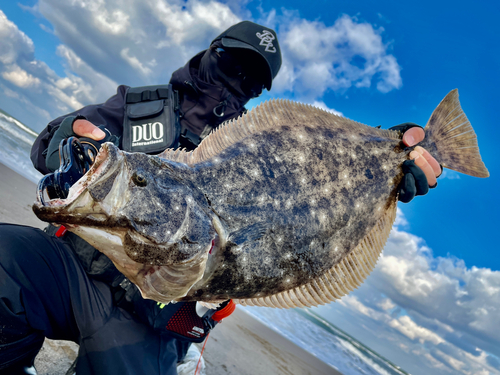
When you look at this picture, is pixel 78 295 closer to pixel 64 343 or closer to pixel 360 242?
pixel 64 343

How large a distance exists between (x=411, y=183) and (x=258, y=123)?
4.72 feet

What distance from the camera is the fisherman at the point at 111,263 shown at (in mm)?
1856

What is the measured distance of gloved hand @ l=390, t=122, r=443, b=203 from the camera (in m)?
2.32

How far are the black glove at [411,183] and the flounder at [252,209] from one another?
61mm

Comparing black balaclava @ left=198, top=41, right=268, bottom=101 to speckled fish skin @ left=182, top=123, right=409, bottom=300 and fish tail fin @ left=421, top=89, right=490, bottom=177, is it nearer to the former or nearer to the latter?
speckled fish skin @ left=182, top=123, right=409, bottom=300

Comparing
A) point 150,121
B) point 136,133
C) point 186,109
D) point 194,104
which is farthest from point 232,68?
point 136,133

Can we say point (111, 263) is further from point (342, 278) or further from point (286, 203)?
point (342, 278)

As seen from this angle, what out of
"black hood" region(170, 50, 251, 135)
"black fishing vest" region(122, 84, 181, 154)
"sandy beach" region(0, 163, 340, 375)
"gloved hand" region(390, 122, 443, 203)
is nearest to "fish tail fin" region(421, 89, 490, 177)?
"gloved hand" region(390, 122, 443, 203)

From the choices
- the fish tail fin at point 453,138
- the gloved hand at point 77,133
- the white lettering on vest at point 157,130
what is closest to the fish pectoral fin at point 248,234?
the gloved hand at point 77,133

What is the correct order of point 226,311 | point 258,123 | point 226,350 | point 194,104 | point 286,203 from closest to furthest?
point 286,203 < point 258,123 < point 226,311 < point 194,104 < point 226,350

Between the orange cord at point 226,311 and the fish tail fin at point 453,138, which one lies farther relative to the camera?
the fish tail fin at point 453,138

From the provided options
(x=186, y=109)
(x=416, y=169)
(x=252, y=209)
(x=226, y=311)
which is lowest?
(x=226, y=311)

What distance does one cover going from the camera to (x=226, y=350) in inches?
200

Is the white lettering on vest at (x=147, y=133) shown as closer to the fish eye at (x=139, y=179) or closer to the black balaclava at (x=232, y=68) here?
the black balaclava at (x=232, y=68)
